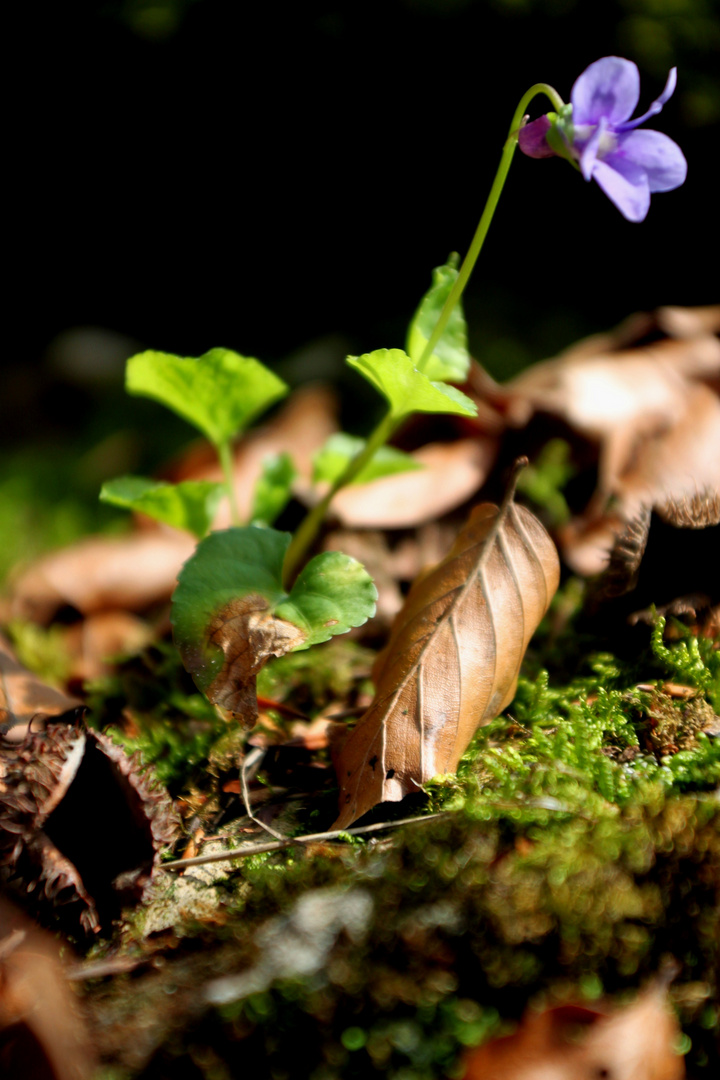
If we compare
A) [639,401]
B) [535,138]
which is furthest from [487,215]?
[639,401]

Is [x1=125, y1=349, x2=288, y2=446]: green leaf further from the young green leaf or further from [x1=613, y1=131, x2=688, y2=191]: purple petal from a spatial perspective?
[x1=613, y1=131, x2=688, y2=191]: purple petal

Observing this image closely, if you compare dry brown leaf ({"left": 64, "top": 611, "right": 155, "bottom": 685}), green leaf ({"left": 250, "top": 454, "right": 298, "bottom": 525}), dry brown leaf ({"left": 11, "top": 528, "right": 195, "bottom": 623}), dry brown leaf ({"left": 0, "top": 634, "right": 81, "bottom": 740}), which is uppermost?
green leaf ({"left": 250, "top": 454, "right": 298, "bottom": 525})

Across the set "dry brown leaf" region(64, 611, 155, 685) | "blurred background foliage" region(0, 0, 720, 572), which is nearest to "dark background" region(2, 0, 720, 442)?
"blurred background foliage" region(0, 0, 720, 572)

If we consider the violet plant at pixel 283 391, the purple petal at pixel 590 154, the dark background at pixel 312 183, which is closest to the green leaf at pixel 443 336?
the violet plant at pixel 283 391

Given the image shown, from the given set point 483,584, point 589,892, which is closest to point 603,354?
point 483,584

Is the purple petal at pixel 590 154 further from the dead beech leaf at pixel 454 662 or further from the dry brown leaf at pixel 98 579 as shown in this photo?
the dry brown leaf at pixel 98 579
